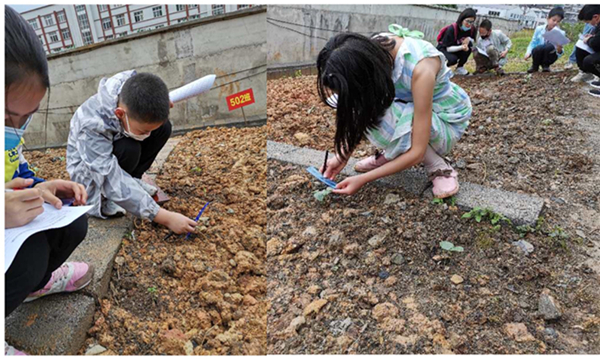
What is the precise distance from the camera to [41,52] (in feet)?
2.98

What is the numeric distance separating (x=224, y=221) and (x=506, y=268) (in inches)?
50.3

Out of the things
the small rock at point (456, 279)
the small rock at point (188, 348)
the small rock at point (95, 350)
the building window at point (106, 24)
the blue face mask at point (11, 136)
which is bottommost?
the small rock at point (95, 350)

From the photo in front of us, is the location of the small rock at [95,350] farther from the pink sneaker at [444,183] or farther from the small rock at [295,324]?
the pink sneaker at [444,183]

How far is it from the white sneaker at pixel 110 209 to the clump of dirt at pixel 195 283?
12 centimetres

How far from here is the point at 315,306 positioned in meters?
1.28

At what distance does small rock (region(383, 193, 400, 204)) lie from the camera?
1775 mm

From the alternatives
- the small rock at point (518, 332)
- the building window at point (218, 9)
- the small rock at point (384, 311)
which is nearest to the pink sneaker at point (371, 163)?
the small rock at point (384, 311)

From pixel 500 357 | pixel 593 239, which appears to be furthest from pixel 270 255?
pixel 593 239

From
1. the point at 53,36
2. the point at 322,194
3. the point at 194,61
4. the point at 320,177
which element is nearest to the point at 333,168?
the point at 320,177

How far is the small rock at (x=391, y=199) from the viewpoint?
1775 millimetres

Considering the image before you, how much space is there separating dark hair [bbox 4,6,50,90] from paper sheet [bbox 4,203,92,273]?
1.24 ft

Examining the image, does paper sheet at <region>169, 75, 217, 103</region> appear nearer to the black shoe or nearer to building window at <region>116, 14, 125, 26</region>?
building window at <region>116, 14, 125, 26</region>

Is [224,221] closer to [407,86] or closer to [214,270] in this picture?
[214,270]

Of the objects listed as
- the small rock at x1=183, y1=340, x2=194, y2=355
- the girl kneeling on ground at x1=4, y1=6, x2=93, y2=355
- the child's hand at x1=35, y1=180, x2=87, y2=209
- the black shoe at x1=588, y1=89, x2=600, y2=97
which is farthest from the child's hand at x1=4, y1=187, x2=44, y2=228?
the black shoe at x1=588, y1=89, x2=600, y2=97
